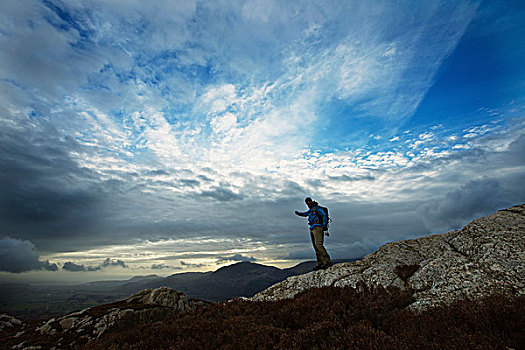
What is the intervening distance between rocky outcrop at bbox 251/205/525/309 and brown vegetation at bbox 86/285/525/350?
3.49 feet

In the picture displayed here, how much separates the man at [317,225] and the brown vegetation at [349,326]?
520 cm

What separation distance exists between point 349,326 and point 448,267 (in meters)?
6.29

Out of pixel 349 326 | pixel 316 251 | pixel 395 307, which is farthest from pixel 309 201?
pixel 349 326

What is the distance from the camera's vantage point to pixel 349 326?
7.11 m

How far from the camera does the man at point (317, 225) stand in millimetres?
16688

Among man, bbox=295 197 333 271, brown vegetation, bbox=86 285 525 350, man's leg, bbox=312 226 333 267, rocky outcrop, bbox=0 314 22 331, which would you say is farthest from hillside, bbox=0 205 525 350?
rocky outcrop, bbox=0 314 22 331

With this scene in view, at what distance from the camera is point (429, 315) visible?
24.8ft

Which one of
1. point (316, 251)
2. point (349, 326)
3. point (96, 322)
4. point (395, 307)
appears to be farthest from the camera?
point (96, 322)

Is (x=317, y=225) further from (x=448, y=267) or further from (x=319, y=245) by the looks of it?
(x=448, y=267)

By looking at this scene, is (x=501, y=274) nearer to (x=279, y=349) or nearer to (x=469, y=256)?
(x=469, y=256)

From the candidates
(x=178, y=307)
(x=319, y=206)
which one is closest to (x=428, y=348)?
(x=319, y=206)

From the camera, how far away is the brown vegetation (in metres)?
5.83

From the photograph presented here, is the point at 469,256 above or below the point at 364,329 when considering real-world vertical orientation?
above

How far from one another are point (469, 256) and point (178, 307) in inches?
975
